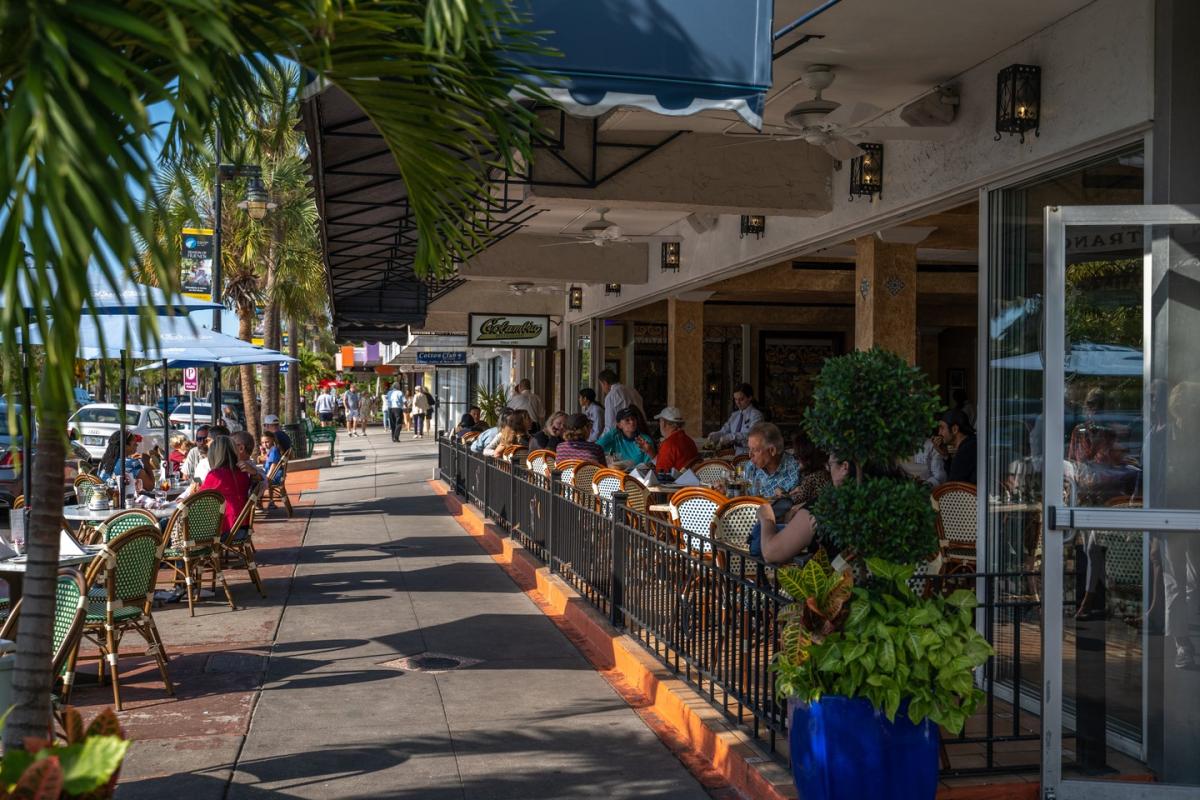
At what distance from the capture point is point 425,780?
5371 millimetres

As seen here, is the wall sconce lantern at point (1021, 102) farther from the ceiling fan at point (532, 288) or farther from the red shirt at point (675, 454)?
the ceiling fan at point (532, 288)

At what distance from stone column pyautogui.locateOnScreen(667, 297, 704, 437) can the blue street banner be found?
19.7m

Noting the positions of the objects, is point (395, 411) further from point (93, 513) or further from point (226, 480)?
point (93, 513)

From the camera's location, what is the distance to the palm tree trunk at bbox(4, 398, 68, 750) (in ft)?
11.2

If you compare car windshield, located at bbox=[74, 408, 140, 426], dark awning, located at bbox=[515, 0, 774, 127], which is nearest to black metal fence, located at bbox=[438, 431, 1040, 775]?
dark awning, located at bbox=[515, 0, 774, 127]

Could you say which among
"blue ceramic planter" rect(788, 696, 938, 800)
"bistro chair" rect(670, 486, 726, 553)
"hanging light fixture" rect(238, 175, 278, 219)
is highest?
"hanging light fixture" rect(238, 175, 278, 219)

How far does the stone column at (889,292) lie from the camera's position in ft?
37.7

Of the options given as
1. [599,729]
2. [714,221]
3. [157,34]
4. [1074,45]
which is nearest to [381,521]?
[714,221]

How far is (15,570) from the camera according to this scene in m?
6.54

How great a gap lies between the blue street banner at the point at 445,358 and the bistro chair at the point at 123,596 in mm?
30209

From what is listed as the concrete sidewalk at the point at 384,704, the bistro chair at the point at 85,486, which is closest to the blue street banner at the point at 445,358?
the bistro chair at the point at 85,486

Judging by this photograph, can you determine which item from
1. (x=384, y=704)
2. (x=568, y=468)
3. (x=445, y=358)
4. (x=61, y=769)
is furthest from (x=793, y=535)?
(x=445, y=358)

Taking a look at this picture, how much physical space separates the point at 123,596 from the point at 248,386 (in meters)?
21.5

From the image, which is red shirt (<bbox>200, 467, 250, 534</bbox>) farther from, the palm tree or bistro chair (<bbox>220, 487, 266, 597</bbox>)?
the palm tree
